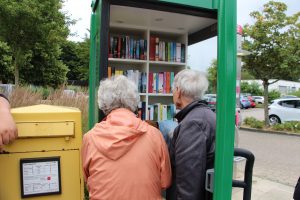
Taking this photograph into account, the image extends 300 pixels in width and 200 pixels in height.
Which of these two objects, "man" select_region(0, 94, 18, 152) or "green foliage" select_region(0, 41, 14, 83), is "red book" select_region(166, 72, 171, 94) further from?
"green foliage" select_region(0, 41, 14, 83)

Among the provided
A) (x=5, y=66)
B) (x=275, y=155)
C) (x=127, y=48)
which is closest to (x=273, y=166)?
(x=275, y=155)

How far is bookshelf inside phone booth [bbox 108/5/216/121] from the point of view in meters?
4.23

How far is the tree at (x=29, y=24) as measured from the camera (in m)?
13.1

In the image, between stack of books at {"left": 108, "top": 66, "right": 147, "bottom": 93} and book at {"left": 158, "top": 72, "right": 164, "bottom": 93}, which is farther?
book at {"left": 158, "top": 72, "right": 164, "bottom": 93}

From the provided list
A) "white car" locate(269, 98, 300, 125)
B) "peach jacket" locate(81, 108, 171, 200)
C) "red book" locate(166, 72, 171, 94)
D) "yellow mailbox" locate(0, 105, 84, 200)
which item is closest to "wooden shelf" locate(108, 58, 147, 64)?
"red book" locate(166, 72, 171, 94)

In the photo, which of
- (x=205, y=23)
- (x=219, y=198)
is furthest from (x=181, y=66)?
(x=219, y=198)

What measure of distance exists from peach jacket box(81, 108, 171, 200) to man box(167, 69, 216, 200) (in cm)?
14

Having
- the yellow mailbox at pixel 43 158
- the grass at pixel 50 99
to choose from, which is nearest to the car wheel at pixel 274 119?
the grass at pixel 50 99

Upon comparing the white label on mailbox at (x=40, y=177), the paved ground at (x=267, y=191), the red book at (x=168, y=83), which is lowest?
the paved ground at (x=267, y=191)

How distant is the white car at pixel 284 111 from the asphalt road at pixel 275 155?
221 centimetres

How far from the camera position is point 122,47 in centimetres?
434

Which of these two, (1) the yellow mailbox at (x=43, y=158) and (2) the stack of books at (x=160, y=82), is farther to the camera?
(2) the stack of books at (x=160, y=82)

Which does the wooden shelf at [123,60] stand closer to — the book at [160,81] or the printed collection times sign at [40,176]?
the book at [160,81]

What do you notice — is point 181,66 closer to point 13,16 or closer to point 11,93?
point 11,93
